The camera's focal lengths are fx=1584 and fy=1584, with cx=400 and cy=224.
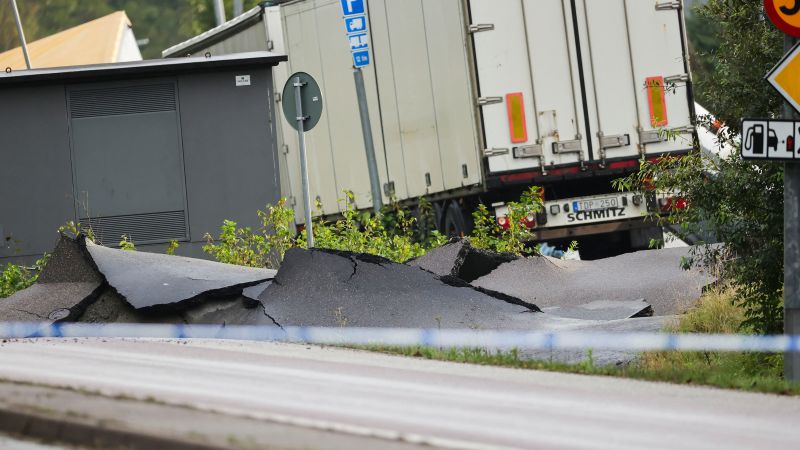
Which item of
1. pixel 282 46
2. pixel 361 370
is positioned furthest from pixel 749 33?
pixel 282 46

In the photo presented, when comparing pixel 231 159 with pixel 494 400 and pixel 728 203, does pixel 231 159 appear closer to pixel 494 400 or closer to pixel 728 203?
pixel 728 203

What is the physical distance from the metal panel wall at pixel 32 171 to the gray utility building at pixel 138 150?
1cm

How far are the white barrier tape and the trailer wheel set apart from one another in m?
9.25

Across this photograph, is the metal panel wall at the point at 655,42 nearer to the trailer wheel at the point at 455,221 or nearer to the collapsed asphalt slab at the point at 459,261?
the trailer wheel at the point at 455,221

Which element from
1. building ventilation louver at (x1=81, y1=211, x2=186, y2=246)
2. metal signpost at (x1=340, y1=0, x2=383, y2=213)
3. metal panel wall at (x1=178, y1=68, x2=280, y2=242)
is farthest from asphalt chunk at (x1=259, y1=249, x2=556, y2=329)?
metal signpost at (x1=340, y1=0, x2=383, y2=213)

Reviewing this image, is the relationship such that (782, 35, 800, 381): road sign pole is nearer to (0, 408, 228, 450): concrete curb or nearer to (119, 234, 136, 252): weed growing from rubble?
(0, 408, 228, 450): concrete curb

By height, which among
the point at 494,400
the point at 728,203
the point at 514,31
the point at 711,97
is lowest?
the point at 494,400

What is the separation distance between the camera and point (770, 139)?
10633 millimetres

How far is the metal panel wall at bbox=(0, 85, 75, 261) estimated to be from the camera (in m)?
19.0

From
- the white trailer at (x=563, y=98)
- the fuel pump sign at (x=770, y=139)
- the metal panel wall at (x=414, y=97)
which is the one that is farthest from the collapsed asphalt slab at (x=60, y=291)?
the metal panel wall at (x=414, y=97)

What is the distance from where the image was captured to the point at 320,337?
12992 mm

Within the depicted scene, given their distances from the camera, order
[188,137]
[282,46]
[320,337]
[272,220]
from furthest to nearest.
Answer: [282,46], [188,137], [272,220], [320,337]

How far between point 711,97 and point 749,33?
0.58 meters

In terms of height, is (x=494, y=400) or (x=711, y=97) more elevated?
(x=711, y=97)
